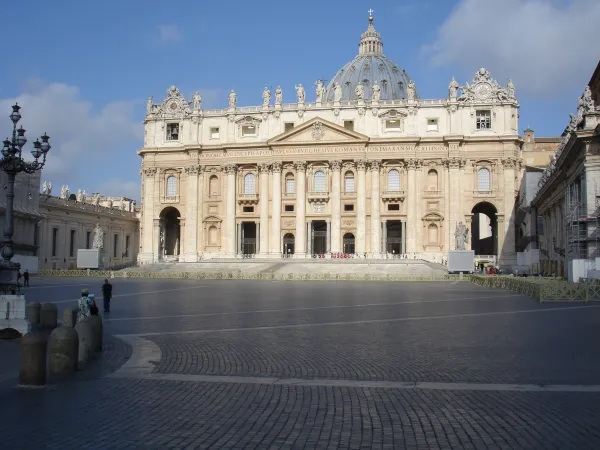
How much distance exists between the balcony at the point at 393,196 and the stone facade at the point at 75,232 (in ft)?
105

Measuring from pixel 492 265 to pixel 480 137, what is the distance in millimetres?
14037

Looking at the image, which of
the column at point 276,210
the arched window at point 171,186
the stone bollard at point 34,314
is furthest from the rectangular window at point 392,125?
the stone bollard at point 34,314

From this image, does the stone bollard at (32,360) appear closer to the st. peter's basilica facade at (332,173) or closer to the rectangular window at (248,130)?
the st. peter's basilica facade at (332,173)

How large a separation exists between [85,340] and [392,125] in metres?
61.9

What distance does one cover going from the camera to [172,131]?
253 ft

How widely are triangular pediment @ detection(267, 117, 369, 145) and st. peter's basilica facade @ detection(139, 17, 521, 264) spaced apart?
120 mm

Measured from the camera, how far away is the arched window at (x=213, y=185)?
7519 cm

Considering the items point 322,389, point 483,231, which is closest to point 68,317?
point 322,389

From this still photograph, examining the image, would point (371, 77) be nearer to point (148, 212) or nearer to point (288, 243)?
point (288, 243)

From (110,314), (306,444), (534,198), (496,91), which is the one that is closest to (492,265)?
(534,198)

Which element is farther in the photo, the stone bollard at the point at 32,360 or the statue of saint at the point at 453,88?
the statue of saint at the point at 453,88

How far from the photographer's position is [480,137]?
6781 centimetres

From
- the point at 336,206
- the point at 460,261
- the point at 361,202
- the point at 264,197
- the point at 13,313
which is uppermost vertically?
the point at 264,197

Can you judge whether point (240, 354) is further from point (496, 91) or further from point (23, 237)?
point (496, 91)
